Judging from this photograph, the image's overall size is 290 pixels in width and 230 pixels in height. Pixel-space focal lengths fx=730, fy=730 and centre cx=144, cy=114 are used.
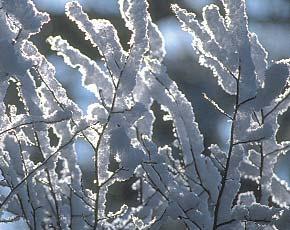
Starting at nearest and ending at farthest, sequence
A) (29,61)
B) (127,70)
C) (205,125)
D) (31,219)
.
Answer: (29,61) < (127,70) < (31,219) < (205,125)

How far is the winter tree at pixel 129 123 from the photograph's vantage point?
2369 millimetres

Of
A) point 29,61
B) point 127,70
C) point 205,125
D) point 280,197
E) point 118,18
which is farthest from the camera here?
point 118,18

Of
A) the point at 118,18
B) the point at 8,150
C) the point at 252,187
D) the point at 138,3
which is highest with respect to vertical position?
the point at 118,18

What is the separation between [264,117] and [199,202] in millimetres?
407

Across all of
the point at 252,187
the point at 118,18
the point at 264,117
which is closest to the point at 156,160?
the point at 264,117

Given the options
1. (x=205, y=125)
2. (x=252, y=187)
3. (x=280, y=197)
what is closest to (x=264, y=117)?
(x=280, y=197)

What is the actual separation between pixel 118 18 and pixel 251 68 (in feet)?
29.9

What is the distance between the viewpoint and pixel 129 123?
245 cm

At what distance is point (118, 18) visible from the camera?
37.4 feet

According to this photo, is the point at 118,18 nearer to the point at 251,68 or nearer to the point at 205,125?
the point at 205,125

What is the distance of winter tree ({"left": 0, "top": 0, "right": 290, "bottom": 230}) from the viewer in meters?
2.37

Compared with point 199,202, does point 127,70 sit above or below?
above

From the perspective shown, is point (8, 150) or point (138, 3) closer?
point (138, 3)

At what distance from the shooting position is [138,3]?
2.36m
